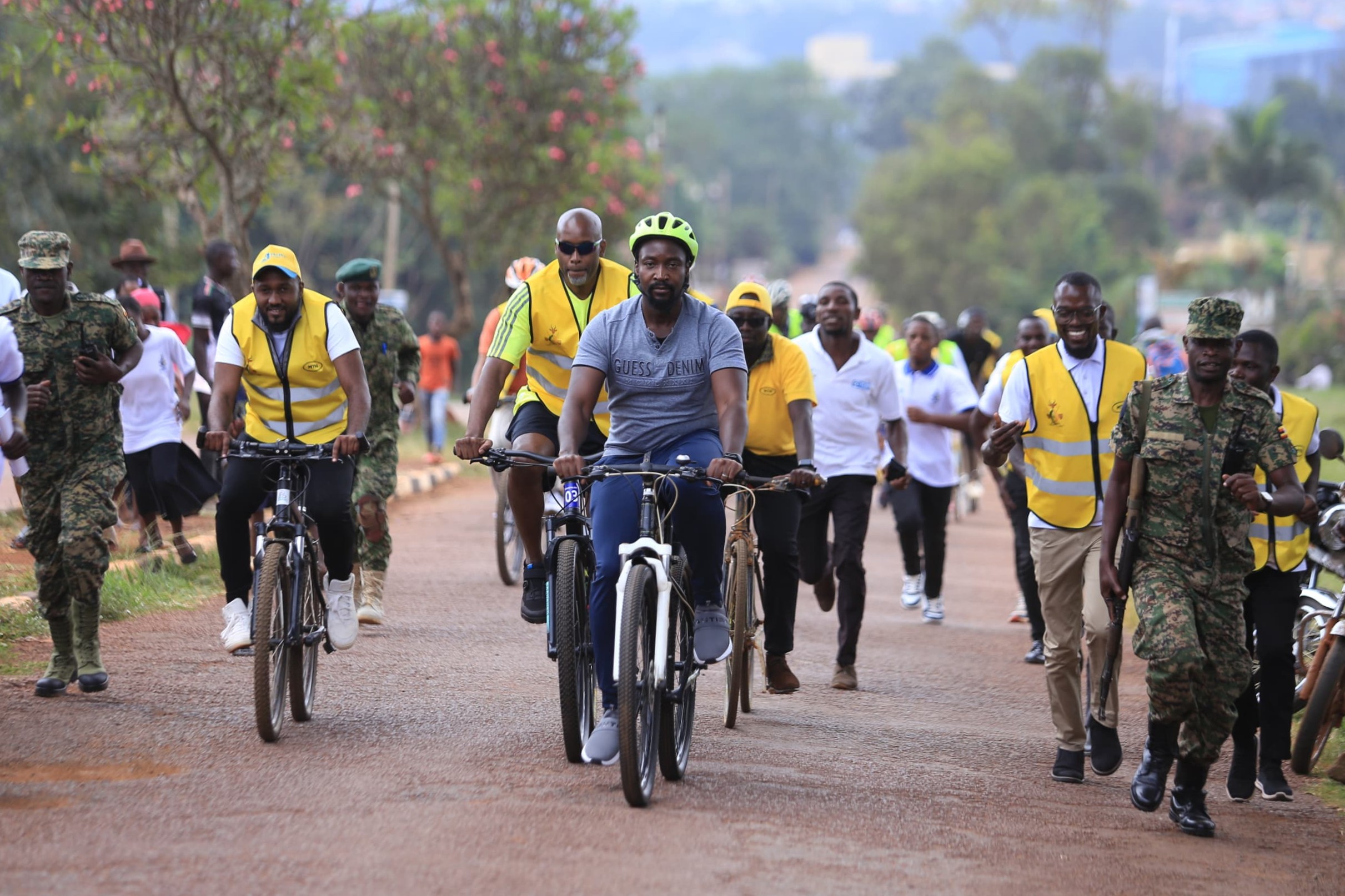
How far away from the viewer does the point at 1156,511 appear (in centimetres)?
658

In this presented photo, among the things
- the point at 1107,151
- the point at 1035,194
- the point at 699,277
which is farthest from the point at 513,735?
the point at 699,277

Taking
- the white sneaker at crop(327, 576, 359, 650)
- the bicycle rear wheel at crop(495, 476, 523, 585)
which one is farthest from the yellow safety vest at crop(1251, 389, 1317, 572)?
the bicycle rear wheel at crop(495, 476, 523, 585)

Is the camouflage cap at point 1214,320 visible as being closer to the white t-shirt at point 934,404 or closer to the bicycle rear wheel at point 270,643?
the bicycle rear wheel at point 270,643

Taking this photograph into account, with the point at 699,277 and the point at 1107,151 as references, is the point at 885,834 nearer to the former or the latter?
the point at 1107,151

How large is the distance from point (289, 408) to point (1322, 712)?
4.68 metres

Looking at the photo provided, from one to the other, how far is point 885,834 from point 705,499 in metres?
1.40

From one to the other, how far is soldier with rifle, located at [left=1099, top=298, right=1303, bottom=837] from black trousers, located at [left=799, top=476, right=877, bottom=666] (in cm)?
305

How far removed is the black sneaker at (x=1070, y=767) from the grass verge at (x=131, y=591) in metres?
4.95

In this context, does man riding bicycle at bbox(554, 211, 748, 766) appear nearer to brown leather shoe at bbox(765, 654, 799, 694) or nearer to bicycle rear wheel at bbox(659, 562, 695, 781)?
bicycle rear wheel at bbox(659, 562, 695, 781)

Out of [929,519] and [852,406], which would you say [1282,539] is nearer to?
[852,406]

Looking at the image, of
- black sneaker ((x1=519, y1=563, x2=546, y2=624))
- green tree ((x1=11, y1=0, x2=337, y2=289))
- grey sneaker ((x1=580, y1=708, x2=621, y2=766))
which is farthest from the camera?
green tree ((x1=11, y1=0, x2=337, y2=289))

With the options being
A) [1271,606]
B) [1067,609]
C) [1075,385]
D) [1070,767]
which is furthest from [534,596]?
[1271,606]

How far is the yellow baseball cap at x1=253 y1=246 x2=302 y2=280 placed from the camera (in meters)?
7.53

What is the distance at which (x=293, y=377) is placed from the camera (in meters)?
7.77
